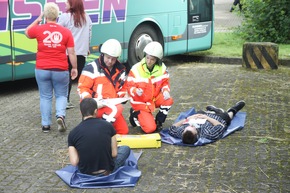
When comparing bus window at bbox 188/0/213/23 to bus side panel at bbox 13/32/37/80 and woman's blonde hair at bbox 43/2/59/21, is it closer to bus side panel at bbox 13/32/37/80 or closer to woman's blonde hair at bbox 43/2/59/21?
bus side panel at bbox 13/32/37/80

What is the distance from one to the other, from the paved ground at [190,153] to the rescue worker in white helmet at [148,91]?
34cm

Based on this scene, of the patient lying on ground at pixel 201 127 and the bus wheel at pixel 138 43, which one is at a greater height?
the bus wheel at pixel 138 43

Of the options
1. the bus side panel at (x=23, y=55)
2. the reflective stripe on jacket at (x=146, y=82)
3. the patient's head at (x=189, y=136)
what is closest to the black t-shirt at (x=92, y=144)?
the patient's head at (x=189, y=136)

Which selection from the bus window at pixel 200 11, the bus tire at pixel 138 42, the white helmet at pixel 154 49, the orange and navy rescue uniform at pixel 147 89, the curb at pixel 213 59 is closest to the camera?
the white helmet at pixel 154 49

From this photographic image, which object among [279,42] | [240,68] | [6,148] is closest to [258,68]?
[240,68]

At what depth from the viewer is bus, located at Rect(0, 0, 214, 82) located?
11641mm

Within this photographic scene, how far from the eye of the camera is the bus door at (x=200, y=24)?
51.6 ft

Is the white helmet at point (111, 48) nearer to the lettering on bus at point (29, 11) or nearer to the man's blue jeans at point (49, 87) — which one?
the man's blue jeans at point (49, 87)

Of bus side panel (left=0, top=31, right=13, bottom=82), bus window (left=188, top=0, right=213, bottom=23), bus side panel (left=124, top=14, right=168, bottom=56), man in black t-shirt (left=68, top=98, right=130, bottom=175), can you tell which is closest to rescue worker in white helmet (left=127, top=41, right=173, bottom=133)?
man in black t-shirt (left=68, top=98, right=130, bottom=175)

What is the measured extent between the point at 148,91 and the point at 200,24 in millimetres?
7033

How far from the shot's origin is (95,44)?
1323 centimetres

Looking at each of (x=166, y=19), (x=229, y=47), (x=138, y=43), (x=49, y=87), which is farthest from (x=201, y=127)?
(x=229, y=47)

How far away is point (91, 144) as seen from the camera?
688 cm

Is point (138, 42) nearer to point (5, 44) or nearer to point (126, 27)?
point (126, 27)
